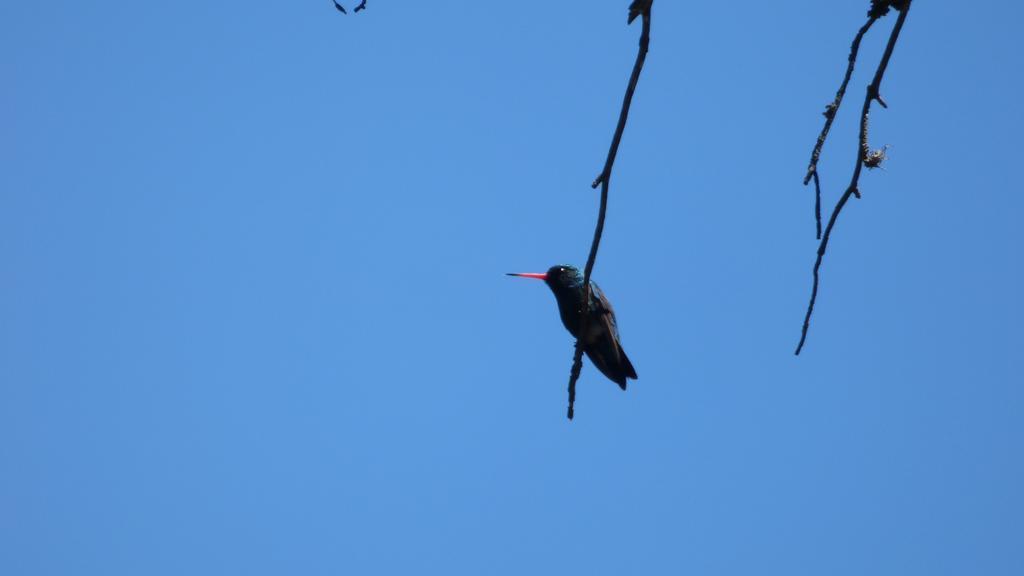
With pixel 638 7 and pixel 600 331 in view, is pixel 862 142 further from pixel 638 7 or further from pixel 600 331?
pixel 600 331

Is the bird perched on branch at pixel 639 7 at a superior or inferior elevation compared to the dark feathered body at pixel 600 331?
inferior

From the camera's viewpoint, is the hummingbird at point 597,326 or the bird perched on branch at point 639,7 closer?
the bird perched on branch at point 639,7

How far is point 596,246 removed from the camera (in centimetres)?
222

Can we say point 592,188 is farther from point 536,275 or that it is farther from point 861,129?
point 536,275

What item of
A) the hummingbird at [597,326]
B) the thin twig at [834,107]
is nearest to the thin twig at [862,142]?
the thin twig at [834,107]

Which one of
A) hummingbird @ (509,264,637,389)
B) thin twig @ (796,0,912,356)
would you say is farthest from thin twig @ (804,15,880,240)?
hummingbird @ (509,264,637,389)

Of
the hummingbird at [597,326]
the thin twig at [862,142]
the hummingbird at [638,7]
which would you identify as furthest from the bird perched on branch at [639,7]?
the hummingbird at [597,326]

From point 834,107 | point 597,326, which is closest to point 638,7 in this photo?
point 834,107

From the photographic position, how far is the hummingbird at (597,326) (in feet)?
20.1

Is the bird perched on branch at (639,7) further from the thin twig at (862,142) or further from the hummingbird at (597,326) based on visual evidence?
the hummingbird at (597,326)

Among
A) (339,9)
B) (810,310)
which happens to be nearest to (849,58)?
(810,310)

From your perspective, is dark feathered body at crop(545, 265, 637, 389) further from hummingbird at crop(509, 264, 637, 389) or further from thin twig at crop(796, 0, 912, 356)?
thin twig at crop(796, 0, 912, 356)

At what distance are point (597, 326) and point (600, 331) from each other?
39mm

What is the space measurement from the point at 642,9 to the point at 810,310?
36.5 inches
